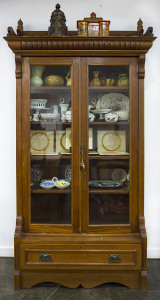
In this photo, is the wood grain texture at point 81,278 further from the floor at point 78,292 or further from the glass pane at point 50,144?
the glass pane at point 50,144

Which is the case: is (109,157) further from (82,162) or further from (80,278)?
(80,278)

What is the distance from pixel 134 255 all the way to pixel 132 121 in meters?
1.04

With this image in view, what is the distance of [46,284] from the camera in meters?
2.14

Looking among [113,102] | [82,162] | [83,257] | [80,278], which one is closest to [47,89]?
[113,102]

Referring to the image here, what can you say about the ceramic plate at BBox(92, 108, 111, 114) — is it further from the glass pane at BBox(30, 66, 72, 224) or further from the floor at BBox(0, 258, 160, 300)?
the floor at BBox(0, 258, 160, 300)

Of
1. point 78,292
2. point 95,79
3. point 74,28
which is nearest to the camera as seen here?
point 78,292

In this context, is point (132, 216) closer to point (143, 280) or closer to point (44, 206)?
point (143, 280)

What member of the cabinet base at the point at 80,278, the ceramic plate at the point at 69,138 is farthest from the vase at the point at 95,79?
the cabinet base at the point at 80,278

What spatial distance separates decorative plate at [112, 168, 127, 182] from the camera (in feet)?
7.22

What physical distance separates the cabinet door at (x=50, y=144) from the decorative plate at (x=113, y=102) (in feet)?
0.72

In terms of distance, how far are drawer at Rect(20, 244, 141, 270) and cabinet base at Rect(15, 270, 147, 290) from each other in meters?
0.06

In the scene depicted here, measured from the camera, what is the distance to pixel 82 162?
7.00 ft

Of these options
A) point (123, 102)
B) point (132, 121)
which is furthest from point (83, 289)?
point (123, 102)

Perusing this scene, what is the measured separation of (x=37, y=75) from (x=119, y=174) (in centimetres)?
105
